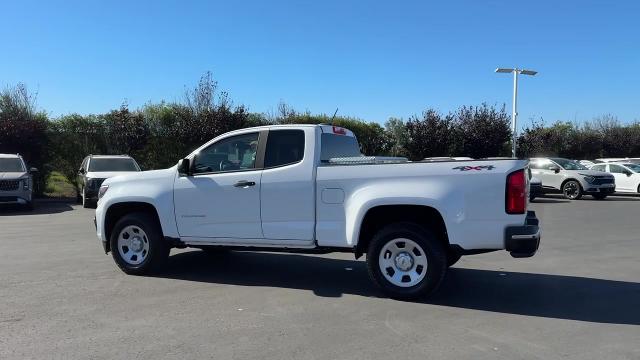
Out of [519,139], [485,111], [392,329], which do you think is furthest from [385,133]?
[392,329]

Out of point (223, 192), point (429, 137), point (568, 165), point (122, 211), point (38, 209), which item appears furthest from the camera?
point (429, 137)

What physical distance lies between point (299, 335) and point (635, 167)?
2435 centimetres

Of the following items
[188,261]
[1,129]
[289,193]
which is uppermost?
[1,129]

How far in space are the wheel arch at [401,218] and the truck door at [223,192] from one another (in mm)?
1354

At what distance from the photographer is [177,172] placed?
24.1ft

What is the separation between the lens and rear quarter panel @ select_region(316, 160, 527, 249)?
5.73 meters

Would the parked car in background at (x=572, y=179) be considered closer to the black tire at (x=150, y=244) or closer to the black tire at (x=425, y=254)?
the black tire at (x=425, y=254)

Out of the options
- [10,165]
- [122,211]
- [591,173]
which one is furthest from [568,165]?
[10,165]

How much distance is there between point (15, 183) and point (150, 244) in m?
12.0

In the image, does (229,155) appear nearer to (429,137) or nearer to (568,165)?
(568,165)

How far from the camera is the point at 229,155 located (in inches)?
284

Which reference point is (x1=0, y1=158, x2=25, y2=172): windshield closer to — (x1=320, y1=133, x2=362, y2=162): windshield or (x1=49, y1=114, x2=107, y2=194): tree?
(x1=49, y1=114, x2=107, y2=194): tree

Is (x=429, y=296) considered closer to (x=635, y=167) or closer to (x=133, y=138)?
(x=133, y=138)

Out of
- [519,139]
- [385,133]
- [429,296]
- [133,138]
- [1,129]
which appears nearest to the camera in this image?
[429,296]
